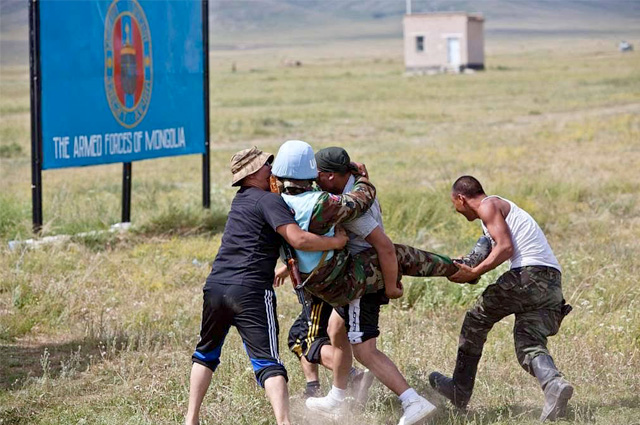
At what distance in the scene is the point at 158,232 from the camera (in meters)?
11.6

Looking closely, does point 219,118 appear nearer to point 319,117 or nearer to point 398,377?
point 319,117

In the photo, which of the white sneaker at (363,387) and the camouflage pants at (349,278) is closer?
the camouflage pants at (349,278)

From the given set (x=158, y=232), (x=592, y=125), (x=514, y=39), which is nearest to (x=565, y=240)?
(x=158, y=232)

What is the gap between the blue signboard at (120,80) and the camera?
10352 mm

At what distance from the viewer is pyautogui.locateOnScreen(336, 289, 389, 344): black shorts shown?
209 inches

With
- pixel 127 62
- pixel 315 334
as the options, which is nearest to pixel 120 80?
pixel 127 62

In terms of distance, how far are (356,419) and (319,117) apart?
25810 millimetres

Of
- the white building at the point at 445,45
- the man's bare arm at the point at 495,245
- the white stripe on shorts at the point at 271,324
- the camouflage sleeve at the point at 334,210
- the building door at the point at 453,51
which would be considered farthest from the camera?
the building door at the point at 453,51

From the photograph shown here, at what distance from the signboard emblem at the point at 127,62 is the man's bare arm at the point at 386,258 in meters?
6.52

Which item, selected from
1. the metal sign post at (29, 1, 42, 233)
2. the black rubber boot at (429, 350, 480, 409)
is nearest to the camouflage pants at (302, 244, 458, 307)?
the black rubber boot at (429, 350, 480, 409)

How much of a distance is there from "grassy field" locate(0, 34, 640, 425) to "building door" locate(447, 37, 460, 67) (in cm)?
4146

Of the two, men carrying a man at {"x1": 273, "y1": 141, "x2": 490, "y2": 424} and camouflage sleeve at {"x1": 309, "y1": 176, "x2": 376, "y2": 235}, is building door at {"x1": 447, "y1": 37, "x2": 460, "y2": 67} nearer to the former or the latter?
men carrying a man at {"x1": 273, "y1": 141, "x2": 490, "y2": 424}

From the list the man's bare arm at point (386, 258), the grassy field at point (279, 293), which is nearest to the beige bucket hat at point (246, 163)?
the man's bare arm at point (386, 258)

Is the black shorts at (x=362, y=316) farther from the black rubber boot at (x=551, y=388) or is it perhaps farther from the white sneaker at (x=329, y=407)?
the black rubber boot at (x=551, y=388)
